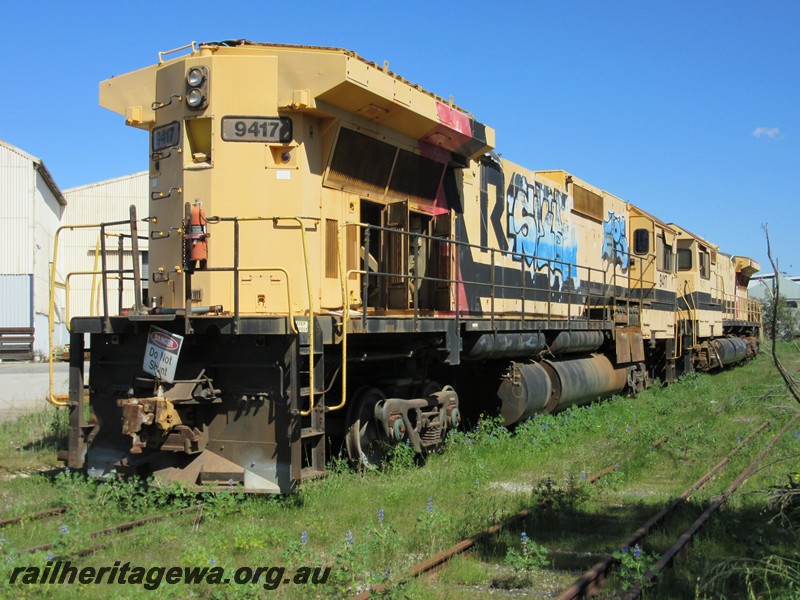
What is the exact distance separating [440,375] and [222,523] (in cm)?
411

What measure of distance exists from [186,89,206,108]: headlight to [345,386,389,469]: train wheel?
10.9 feet

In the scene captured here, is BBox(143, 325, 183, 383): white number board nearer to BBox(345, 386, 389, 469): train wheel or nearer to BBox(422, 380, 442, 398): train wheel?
BBox(345, 386, 389, 469): train wheel

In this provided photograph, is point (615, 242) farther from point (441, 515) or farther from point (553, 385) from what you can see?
point (441, 515)

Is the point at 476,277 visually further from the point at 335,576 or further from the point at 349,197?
the point at 335,576

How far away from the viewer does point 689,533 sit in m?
5.84

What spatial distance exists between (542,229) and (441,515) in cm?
742

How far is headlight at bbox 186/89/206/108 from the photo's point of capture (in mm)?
7246

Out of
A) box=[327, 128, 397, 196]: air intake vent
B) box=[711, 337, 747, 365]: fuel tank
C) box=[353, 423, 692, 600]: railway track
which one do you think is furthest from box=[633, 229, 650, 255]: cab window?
box=[353, 423, 692, 600]: railway track

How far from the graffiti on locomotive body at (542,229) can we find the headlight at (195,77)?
5167mm

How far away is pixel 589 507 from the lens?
6938 millimetres

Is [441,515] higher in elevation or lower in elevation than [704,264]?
lower

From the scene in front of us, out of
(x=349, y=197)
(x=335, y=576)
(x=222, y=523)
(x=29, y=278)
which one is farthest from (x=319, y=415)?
(x=29, y=278)

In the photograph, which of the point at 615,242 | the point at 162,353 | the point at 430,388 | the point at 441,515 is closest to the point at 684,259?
the point at 615,242

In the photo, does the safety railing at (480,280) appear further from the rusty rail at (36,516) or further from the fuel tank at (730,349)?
the fuel tank at (730,349)
